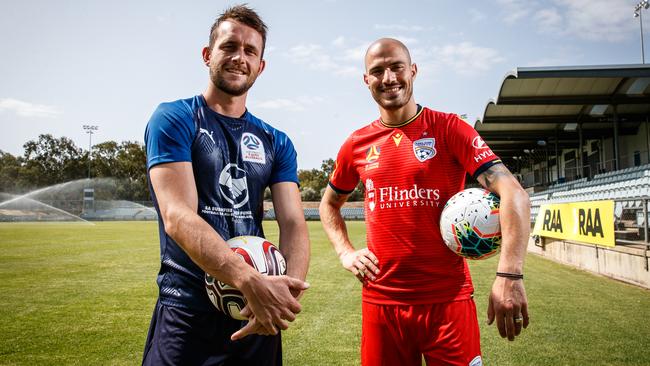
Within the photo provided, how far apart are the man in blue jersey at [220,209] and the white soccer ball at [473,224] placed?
872 mm

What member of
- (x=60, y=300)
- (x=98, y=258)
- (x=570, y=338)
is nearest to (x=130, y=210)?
(x=98, y=258)

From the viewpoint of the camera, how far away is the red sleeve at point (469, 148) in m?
2.52

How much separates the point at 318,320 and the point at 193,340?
4.62m

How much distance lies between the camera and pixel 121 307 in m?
7.25

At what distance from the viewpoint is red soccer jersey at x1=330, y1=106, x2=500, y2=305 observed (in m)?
2.68

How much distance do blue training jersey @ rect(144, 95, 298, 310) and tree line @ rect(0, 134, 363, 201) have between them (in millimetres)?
77456

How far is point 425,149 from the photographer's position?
110 inches

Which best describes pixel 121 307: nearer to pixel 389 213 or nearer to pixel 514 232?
pixel 389 213

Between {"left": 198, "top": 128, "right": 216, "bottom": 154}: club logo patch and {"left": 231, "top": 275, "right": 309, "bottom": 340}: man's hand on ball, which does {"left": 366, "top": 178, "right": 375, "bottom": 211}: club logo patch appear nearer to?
{"left": 198, "top": 128, "right": 216, "bottom": 154}: club logo patch

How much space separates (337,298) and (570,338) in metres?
3.81

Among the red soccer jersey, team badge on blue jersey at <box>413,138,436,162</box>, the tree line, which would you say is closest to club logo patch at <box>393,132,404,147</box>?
the red soccer jersey

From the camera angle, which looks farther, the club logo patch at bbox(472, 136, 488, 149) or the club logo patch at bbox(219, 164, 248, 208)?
the club logo patch at bbox(472, 136, 488, 149)

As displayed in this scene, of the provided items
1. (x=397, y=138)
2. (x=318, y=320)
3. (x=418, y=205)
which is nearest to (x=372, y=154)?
(x=397, y=138)

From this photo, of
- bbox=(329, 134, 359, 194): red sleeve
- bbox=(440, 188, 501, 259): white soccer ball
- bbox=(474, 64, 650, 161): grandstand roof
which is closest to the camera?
bbox=(440, 188, 501, 259): white soccer ball
